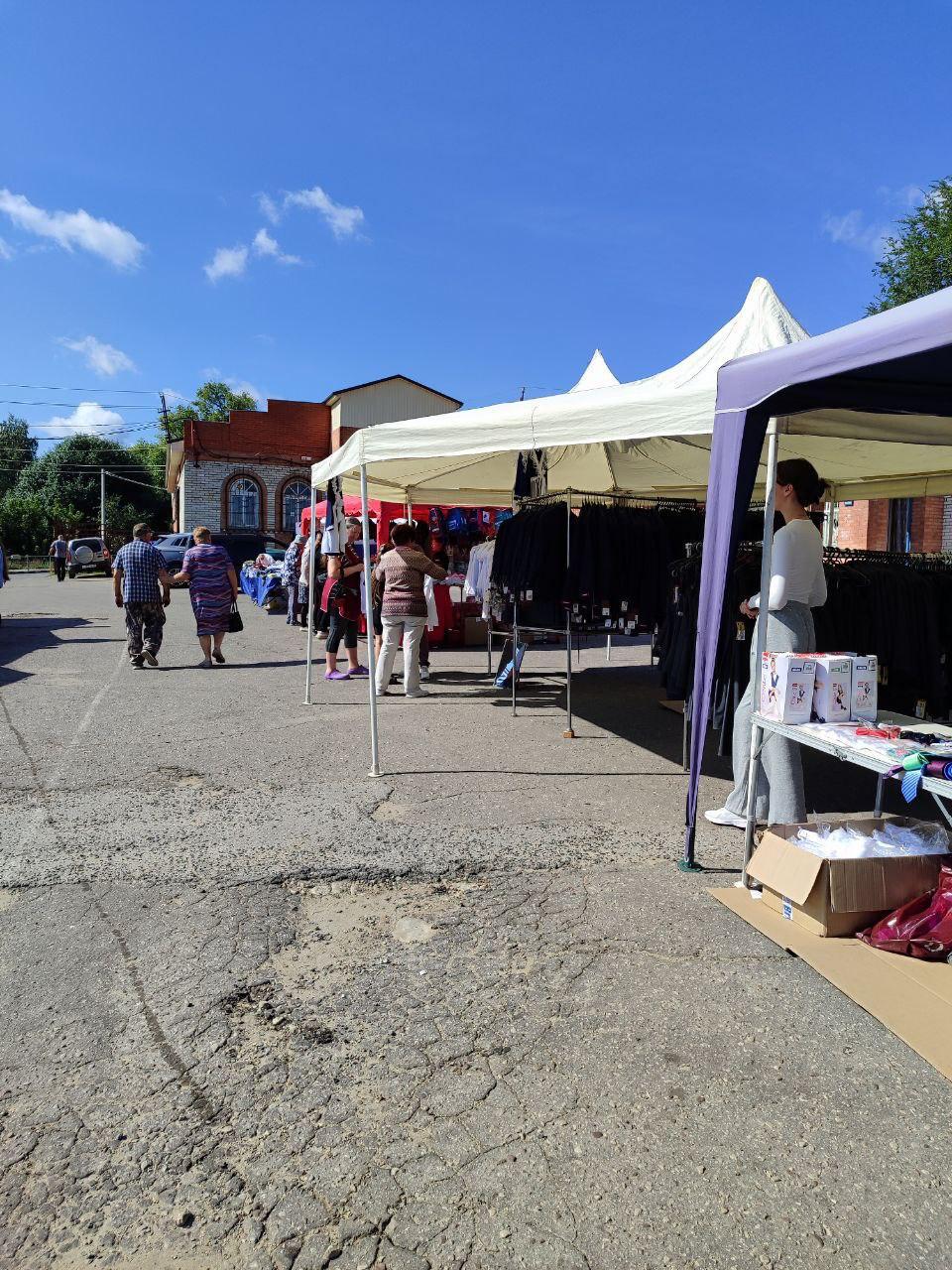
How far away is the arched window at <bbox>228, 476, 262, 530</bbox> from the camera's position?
3734cm

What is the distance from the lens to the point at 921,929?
3297 mm

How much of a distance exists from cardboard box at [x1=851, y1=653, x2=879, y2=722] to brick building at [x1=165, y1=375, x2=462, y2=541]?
114 feet

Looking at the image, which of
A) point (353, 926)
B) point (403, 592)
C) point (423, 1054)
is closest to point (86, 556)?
point (403, 592)

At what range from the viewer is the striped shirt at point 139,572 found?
10.5 meters

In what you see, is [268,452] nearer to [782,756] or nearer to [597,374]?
[597,374]

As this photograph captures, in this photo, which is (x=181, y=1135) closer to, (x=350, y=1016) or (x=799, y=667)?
(x=350, y=1016)

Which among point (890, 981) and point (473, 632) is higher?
point (473, 632)

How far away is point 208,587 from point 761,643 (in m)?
8.16

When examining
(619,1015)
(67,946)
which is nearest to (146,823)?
(67,946)

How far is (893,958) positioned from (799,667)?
3.99 ft

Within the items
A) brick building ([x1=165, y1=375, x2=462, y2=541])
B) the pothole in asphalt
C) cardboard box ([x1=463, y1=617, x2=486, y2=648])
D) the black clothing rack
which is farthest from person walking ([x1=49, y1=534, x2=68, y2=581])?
the pothole in asphalt

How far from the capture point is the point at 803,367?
337 centimetres

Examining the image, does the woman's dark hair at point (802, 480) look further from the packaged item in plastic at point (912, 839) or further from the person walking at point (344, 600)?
the person walking at point (344, 600)

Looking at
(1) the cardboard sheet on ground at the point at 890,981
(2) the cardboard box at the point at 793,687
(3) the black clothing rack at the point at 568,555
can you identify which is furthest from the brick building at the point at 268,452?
(1) the cardboard sheet on ground at the point at 890,981
